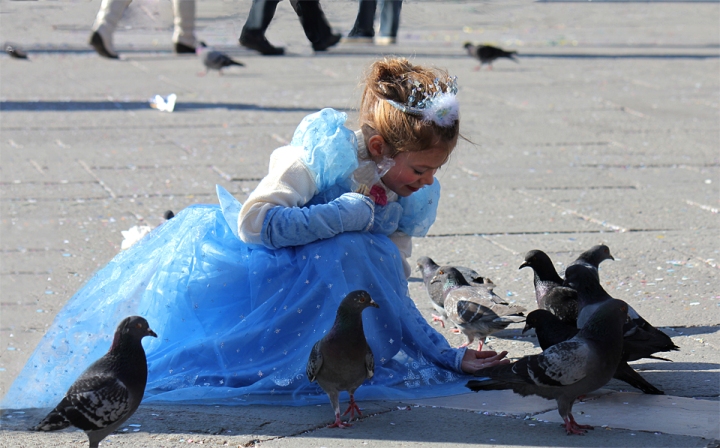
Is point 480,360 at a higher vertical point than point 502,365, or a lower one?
lower

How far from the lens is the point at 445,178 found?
7523 millimetres

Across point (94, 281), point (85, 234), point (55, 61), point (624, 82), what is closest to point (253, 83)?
point (55, 61)

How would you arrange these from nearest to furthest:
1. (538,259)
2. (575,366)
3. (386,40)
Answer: (575,366) → (538,259) → (386,40)

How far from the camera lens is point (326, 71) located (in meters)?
12.8

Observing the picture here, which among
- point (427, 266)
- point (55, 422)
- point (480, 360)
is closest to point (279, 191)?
point (480, 360)

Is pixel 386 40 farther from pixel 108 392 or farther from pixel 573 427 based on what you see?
pixel 108 392

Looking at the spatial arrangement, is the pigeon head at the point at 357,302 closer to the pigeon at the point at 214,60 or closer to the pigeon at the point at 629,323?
the pigeon at the point at 629,323

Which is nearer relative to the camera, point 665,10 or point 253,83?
point 253,83

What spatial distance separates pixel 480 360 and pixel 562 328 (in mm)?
340

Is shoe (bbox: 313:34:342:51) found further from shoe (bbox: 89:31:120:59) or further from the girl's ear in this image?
shoe (bbox: 89:31:120:59)

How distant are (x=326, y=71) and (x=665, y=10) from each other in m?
13.0

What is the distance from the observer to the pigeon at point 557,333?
3609mm

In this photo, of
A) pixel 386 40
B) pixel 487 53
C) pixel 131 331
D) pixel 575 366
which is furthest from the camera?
pixel 386 40

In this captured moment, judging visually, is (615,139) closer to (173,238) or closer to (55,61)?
(173,238)
